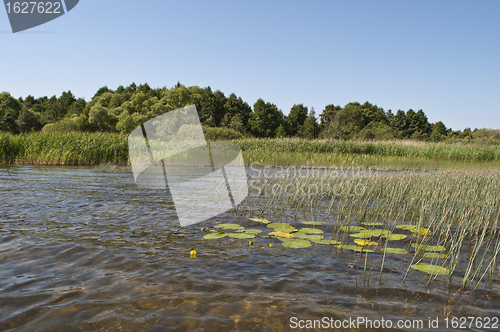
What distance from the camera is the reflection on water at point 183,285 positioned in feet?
7.39

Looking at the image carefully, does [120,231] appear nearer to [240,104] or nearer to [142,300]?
[142,300]

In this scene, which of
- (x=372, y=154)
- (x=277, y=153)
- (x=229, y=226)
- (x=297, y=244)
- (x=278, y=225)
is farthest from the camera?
(x=372, y=154)

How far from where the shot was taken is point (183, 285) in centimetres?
277

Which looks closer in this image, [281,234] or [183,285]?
[183,285]

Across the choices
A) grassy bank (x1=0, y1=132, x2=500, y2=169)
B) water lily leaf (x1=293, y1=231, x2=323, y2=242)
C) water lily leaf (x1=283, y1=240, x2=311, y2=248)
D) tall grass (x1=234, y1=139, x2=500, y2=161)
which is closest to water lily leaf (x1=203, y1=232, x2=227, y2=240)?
water lily leaf (x1=283, y1=240, x2=311, y2=248)

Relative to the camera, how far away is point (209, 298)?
255 centimetres

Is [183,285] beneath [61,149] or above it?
beneath

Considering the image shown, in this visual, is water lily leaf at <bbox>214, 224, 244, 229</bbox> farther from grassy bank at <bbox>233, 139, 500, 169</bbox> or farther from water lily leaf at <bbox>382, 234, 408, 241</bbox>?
grassy bank at <bbox>233, 139, 500, 169</bbox>

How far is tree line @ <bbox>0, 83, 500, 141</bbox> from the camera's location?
197ft

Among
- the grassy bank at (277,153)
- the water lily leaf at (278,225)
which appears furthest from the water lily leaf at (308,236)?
the grassy bank at (277,153)

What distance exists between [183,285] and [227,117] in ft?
217

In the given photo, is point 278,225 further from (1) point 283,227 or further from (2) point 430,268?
(2) point 430,268

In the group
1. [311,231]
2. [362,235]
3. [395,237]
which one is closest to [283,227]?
[311,231]

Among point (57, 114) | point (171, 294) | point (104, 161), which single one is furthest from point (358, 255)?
point (57, 114)
